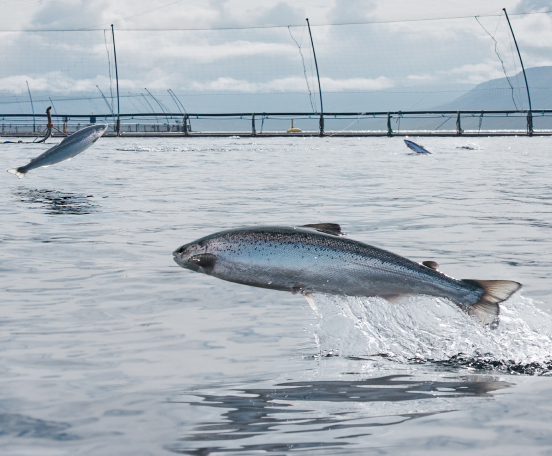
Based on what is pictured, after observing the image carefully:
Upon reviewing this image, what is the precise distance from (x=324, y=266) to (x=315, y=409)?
89cm

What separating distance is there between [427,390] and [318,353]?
0.63 meters

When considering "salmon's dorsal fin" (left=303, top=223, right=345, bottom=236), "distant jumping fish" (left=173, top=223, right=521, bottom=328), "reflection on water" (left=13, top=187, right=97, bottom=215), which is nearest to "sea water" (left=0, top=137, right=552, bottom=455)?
"distant jumping fish" (left=173, top=223, right=521, bottom=328)

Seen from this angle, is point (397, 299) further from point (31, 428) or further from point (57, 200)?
point (57, 200)

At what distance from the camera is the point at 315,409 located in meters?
2.46

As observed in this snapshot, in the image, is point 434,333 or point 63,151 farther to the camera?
point 63,151

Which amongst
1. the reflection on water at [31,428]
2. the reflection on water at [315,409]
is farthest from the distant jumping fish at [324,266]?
the reflection on water at [31,428]

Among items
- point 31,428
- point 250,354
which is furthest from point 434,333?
point 31,428

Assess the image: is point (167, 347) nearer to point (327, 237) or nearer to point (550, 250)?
point (327, 237)

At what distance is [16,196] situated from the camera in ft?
30.8

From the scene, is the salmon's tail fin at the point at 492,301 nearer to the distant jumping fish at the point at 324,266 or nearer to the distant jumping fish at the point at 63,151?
the distant jumping fish at the point at 324,266

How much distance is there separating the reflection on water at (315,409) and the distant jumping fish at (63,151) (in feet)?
24.3

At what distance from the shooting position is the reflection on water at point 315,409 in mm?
2176

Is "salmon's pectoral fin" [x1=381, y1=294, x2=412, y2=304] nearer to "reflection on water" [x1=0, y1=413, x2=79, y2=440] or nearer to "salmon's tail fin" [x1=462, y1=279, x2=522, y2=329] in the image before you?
"salmon's tail fin" [x1=462, y1=279, x2=522, y2=329]

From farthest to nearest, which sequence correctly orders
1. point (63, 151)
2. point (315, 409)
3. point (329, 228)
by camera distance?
1. point (63, 151)
2. point (329, 228)
3. point (315, 409)
